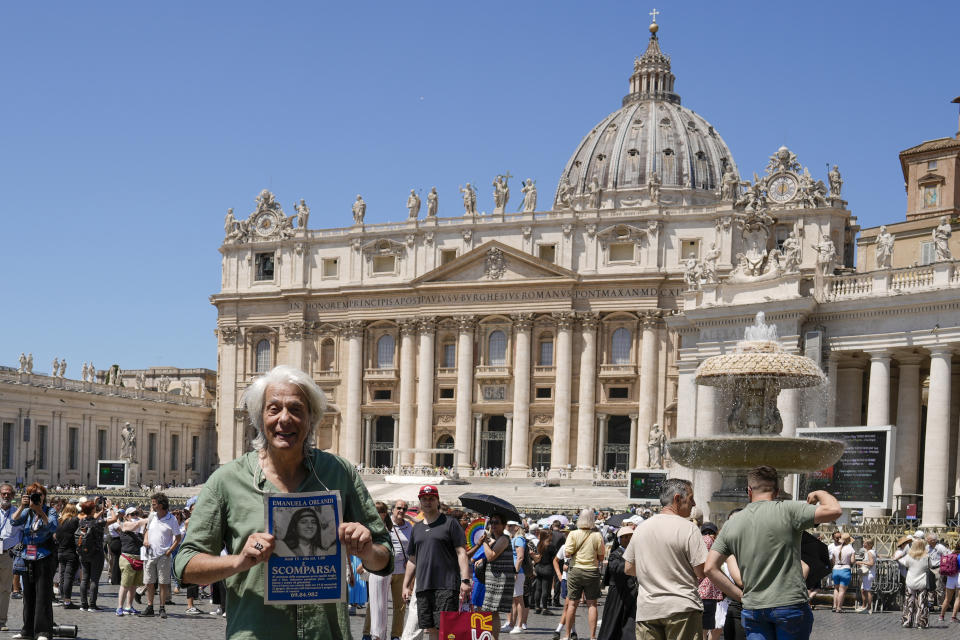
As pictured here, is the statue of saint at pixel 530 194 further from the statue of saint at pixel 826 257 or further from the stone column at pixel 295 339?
the statue of saint at pixel 826 257

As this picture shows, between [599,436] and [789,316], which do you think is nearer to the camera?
[789,316]

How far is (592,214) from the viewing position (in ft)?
216

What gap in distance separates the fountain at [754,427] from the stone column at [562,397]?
43431mm

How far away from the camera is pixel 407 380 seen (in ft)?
228

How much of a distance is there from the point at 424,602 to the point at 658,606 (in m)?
3.33

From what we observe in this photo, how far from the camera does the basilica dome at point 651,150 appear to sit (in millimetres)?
90438

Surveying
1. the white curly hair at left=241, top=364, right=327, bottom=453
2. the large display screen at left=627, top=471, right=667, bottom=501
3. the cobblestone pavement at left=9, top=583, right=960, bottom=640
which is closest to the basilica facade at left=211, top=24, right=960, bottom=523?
the large display screen at left=627, top=471, right=667, bottom=501

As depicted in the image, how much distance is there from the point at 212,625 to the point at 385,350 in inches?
2206

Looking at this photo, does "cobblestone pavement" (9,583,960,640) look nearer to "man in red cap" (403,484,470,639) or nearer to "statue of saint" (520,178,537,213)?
"man in red cap" (403,484,470,639)

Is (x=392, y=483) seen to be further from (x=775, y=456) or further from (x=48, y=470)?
(x=775, y=456)

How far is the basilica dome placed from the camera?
297ft

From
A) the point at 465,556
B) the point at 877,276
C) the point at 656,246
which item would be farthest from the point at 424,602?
the point at 656,246

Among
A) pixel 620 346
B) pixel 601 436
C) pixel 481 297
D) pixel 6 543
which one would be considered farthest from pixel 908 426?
pixel 481 297

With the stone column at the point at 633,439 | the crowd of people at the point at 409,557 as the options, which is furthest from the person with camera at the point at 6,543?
the stone column at the point at 633,439
